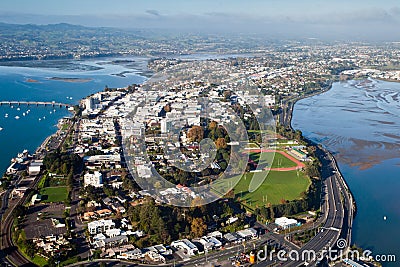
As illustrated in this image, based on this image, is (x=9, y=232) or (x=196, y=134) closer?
(x=9, y=232)

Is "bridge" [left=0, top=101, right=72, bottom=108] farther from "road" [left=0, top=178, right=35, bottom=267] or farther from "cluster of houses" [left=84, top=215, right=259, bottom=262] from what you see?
"cluster of houses" [left=84, top=215, right=259, bottom=262]

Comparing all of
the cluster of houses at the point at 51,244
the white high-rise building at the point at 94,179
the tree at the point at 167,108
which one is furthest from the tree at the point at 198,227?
the tree at the point at 167,108

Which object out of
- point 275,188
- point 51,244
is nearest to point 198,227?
point 51,244

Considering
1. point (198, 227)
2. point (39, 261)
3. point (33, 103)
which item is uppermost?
point (33, 103)

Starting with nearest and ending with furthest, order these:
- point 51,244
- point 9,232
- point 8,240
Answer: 1. point 51,244
2. point 8,240
3. point 9,232

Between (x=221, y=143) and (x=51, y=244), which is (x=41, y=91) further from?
(x=51, y=244)

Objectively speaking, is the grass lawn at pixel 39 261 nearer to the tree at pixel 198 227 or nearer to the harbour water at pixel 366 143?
the tree at pixel 198 227

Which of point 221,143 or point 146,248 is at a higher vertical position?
point 221,143

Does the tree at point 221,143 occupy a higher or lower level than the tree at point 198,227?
higher
